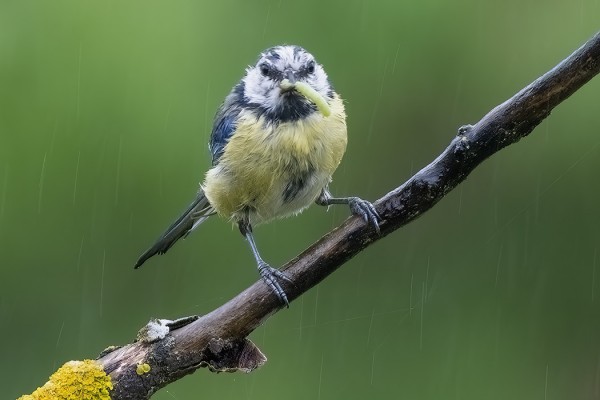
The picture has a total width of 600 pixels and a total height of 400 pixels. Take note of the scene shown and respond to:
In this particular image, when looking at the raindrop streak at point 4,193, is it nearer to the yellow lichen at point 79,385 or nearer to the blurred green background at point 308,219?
the blurred green background at point 308,219

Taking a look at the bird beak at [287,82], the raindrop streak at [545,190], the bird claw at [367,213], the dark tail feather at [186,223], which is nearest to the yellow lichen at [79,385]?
the bird claw at [367,213]

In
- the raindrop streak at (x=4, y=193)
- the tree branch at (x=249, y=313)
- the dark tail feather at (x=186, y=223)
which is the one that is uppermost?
the raindrop streak at (x=4, y=193)

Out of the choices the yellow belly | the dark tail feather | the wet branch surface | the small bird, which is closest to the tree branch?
the wet branch surface

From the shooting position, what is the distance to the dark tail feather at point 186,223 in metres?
3.51

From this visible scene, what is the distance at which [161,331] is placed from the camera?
267 cm

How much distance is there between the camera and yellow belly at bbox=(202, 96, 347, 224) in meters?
3.06

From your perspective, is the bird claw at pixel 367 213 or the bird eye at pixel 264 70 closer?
the bird claw at pixel 367 213

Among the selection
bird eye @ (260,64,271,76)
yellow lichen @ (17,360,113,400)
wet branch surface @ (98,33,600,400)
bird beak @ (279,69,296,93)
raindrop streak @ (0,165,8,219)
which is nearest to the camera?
wet branch surface @ (98,33,600,400)

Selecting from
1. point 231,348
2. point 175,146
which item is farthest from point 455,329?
point 231,348

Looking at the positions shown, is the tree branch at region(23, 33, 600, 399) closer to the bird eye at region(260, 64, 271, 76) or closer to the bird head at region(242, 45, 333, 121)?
the bird head at region(242, 45, 333, 121)

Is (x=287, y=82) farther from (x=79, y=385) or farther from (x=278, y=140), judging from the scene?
(x=79, y=385)

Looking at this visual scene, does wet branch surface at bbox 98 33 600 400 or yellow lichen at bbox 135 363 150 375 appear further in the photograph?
yellow lichen at bbox 135 363 150 375

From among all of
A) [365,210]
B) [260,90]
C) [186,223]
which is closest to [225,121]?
[260,90]

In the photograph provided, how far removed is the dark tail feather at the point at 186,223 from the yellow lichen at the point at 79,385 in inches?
35.2
